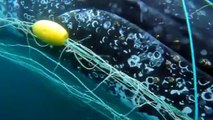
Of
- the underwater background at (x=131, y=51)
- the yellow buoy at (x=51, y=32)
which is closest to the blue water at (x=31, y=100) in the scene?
the underwater background at (x=131, y=51)

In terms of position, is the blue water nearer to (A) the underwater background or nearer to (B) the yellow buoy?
(A) the underwater background

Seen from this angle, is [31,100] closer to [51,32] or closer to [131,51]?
[51,32]

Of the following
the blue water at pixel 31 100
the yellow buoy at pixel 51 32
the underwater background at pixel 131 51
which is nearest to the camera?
the underwater background at pixel 131 51

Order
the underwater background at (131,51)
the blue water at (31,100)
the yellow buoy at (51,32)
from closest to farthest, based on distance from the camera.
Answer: the underwater background at (131,51), the yellow buoy at (51,32), the blue water at (31,100)

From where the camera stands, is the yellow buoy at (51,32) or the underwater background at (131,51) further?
the yellow buoy at (51,32)

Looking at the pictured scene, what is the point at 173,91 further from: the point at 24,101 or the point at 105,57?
the point at 24,101

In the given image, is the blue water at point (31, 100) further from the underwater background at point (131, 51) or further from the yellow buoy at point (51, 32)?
the yellow buoy at point (51, 32)
